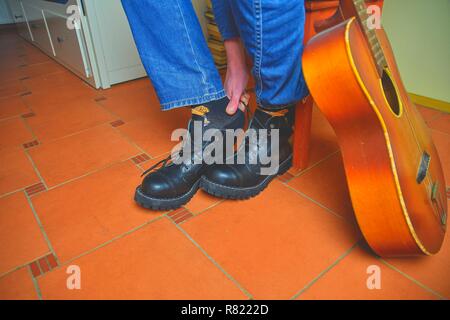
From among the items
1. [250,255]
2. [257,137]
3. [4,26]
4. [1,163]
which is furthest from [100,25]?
[4,26]

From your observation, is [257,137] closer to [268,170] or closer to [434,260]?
[268,170]

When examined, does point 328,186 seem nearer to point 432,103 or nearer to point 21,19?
point 432,103

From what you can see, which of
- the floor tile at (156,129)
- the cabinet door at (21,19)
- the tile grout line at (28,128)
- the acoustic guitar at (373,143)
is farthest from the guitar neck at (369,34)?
the cabinet door at (21,19)

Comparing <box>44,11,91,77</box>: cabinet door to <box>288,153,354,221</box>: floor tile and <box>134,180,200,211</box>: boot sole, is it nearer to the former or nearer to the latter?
<box>134,180,200,211</box>: boot sole

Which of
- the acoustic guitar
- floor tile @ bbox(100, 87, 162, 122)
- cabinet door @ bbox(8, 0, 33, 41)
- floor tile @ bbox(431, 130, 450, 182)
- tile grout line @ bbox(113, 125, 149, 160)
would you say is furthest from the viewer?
cabinet door @ bbox(8, 0, 33, 41)

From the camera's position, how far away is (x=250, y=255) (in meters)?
0.66

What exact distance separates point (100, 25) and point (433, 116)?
1473mm

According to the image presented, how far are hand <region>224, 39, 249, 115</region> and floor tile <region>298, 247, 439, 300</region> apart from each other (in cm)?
51

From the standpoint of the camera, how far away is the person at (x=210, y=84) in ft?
2.26

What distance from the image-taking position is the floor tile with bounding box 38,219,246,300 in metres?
0.59

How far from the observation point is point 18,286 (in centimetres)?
62

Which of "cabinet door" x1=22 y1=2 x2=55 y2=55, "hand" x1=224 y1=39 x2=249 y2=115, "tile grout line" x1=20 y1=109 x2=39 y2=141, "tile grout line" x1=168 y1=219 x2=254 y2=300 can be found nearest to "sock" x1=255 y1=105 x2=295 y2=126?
"hand" x1=224 y1=39 x2=249 y2=115

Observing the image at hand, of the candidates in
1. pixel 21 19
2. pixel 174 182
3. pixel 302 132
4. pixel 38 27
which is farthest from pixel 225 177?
pixel 21 19

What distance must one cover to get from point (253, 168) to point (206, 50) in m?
0.34
